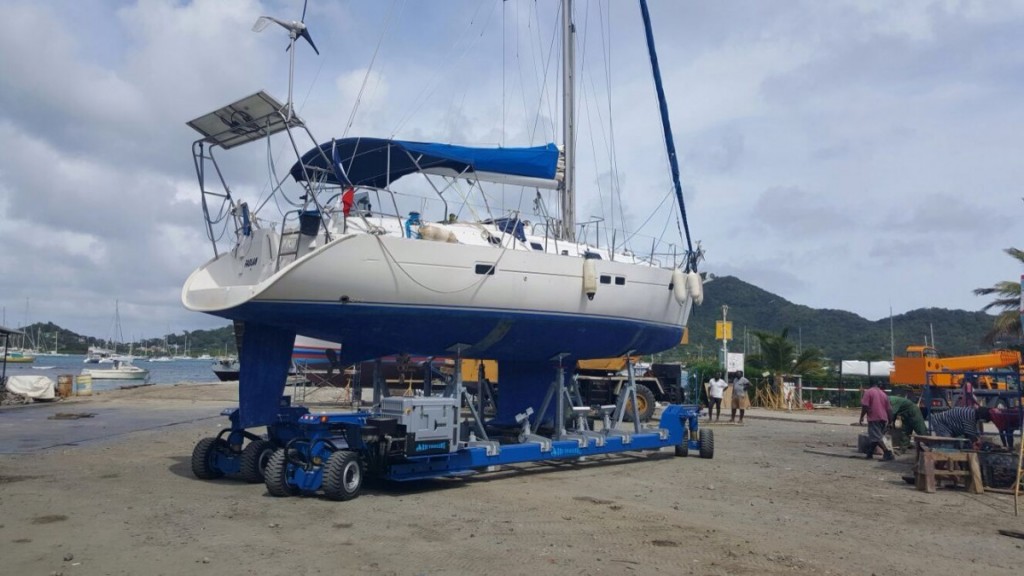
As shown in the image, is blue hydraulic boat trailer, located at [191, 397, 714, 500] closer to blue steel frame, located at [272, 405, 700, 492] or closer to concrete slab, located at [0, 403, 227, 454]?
blue steel frame, located at [272, 405, 700, 492]

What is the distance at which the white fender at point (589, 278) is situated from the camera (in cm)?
1079

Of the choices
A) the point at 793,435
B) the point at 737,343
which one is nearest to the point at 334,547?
the point at 793,435

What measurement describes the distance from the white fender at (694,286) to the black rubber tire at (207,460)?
793 cm

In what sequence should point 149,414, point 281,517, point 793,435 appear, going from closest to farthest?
point 281,517, point 793,435, point 149,414

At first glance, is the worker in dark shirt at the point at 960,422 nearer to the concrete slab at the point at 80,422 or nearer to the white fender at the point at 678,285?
the white fender at the point at 678,285

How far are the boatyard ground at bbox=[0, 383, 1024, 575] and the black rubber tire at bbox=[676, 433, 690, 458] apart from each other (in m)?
0.72

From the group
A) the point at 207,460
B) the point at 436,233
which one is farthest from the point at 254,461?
the point at 436,233

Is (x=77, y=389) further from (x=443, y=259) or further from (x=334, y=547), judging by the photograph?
(x=334, y=547)

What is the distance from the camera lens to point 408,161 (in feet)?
36.1

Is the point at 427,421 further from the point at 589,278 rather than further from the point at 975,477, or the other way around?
the point at 975,477

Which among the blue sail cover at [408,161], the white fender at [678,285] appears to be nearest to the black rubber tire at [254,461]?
the blue sail cover at [408,161]

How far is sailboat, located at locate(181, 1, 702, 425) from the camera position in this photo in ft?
29.9

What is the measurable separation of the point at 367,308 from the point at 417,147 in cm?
253

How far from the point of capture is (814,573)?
18.5 ft
